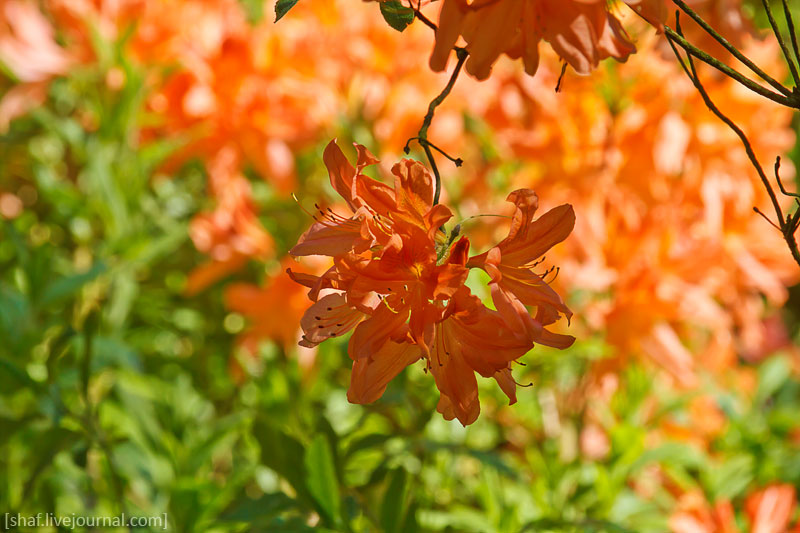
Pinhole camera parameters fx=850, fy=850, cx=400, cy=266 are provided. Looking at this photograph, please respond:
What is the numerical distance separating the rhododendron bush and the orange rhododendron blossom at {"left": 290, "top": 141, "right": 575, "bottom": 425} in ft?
→ 0.65

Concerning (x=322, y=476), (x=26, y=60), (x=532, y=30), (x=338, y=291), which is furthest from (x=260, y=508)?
(x=26, y=60)

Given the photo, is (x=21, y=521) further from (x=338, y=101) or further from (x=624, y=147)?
(x=624, y=147)

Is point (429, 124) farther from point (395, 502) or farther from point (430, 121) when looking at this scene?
point (395, 502)

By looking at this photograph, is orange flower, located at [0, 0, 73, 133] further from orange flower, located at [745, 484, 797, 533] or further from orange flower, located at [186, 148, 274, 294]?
orange flower, located at [745, 484, 797, 533]

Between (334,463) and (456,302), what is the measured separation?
30cm

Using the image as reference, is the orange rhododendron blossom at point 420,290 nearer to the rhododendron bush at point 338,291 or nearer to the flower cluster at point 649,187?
the rhododendron bush at point 338,291

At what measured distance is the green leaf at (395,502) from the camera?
0.64 meters

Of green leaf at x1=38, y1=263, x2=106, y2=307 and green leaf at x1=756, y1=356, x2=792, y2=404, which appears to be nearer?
green leaf at x1=38, y1=263, x2=106, y2=307

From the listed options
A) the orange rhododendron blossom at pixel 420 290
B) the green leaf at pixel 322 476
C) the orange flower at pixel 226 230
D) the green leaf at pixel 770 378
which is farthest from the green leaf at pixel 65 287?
the green leaf at pixel 770 378

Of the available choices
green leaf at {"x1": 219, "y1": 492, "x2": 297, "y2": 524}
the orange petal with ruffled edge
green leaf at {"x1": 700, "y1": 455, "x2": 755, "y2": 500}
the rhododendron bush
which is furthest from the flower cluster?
the orange petal with ruffled edge

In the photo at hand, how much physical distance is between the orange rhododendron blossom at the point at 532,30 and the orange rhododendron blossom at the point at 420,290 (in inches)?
2.5

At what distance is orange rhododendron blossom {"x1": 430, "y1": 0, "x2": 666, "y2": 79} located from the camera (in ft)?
1.35

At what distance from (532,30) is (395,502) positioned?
37 cm

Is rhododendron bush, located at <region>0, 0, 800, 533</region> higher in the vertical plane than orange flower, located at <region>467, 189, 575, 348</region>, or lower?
higher
